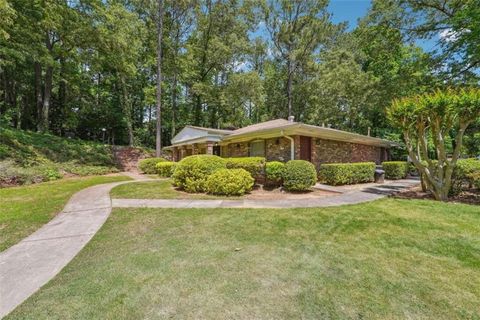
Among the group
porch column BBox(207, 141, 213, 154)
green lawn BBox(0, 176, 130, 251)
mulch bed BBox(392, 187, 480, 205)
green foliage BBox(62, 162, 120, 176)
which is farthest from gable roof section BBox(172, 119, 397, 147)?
green lawn BBox(0, 176, 130, 251)

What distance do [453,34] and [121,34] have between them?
68.2ft

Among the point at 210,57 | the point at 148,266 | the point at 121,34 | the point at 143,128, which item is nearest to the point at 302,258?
the point at 148,266

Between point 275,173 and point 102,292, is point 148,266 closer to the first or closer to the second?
point 102,292

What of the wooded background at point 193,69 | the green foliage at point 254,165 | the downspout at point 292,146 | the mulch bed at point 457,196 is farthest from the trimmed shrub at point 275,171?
the wooded background at point 193,69

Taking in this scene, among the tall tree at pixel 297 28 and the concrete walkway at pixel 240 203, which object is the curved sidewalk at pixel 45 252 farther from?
the tall tree at pixel 297 28

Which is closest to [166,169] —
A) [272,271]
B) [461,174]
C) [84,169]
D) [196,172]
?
[84,169]

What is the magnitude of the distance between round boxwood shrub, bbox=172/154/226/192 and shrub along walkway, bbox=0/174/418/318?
1.67 m

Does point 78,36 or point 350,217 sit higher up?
point 78,36

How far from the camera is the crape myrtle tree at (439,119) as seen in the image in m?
6.69

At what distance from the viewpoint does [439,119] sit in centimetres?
715

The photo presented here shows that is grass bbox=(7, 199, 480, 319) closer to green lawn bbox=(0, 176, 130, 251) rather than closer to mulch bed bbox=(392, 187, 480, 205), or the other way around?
green lawn bbox=(0, 176, 130, 251)

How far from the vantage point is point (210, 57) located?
26.0m

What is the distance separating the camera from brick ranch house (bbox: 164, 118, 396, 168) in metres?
11.1

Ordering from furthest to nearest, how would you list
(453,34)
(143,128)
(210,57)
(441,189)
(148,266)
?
(143,128)
(210,57)
(453,34)
(441,189)
(148,266)
